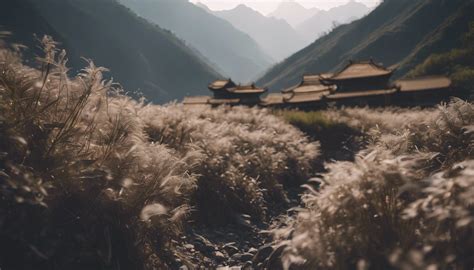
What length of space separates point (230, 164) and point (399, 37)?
497 feet

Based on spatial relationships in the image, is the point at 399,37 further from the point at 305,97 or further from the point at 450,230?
the point at 450,230

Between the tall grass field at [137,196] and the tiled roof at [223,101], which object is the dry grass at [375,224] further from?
the tiled roof at [223,101]

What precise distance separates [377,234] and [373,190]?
→ 33 centimetres

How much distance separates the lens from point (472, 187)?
2053 millimetres

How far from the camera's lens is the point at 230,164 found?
7555 millimetres

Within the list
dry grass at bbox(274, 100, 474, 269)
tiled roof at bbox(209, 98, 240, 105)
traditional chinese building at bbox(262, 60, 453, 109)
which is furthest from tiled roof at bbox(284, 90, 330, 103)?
dry grass at bbox(274, 100, 474, 269)

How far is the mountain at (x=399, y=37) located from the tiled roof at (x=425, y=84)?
72.5ft

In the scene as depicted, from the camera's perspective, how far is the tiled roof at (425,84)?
36.6 m

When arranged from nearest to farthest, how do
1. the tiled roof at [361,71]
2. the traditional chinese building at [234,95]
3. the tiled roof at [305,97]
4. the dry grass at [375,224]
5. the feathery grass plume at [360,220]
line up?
the dry grass at [375,224]
the feathery grass plume at [360,220]
the tiled roof at [361,71]
the tiled roof at [305,97]
the traditional chinese building at [234,95]

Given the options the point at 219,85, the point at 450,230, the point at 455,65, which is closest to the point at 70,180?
the point at 450,230

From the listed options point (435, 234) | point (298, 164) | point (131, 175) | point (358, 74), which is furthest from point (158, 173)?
point (358, 74)

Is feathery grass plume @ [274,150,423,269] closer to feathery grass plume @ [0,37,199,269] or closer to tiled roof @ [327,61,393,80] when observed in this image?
feathery grass plume @ [0,37,199,269]

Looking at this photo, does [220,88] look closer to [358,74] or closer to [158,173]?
[358,74]

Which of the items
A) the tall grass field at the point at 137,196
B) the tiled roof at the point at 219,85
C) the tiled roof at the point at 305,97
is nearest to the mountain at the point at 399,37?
the tiled roof at the point at 305,97
